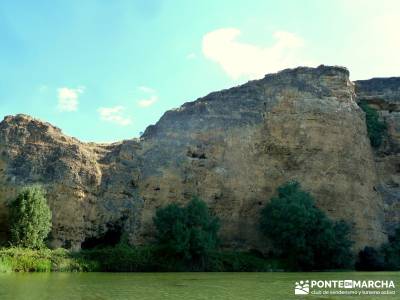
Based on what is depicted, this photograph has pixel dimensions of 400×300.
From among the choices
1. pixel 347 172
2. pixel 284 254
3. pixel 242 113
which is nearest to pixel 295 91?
pixel 242 113

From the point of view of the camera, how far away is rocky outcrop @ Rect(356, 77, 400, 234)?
3834 cm

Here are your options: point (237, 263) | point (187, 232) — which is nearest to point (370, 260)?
point (237, 263)

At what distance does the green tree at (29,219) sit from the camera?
26906mm

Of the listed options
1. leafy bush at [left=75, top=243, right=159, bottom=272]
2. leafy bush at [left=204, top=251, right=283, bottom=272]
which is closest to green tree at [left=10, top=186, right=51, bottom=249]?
leafy bush at [left=75, top=243, right=159, bottom=272]

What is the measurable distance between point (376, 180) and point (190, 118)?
15947mm

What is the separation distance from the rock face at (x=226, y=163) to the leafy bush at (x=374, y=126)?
195 cm

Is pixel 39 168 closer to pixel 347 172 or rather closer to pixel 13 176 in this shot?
pixel 13 176

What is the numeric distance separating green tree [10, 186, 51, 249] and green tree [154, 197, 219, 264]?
649 cm

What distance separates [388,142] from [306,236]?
55.6ft

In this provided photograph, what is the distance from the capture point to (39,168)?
106 feet

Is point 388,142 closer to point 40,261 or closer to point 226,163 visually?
point 226,163

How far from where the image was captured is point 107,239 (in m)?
31.8

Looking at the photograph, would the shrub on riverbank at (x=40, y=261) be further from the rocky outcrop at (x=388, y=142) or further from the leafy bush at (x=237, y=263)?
the rocky outcrop at (x=388, y=142)

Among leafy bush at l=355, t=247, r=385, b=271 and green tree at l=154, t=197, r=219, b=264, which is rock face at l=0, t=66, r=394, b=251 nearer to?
leafy bush at l=355, t=247, r=385, b=271
